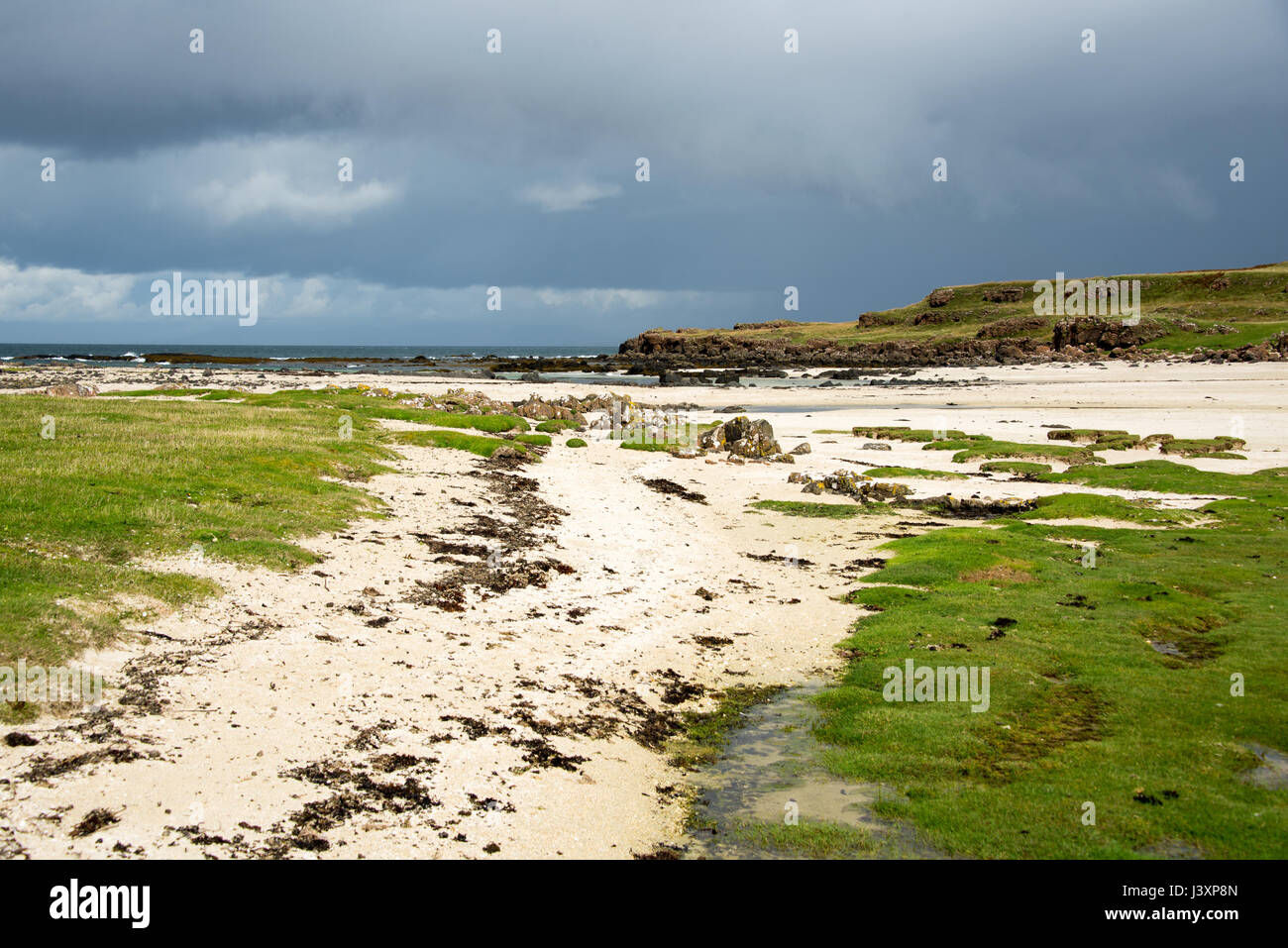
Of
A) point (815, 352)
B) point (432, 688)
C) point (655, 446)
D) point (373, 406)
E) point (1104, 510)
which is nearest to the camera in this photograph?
point (432, 688)

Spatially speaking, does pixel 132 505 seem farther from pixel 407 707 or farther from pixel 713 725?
pixel 713 725

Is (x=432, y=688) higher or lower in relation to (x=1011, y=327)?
lower

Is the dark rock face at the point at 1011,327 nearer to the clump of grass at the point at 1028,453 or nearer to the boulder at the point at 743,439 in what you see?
the clump of grass at the point at 1028,453

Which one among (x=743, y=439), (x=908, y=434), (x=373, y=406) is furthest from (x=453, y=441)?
(x=908, y=434)

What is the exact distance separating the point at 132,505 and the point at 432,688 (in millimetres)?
9187

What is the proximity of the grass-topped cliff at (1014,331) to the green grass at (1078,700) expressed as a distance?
93.3 meters

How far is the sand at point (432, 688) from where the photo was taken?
8.12m

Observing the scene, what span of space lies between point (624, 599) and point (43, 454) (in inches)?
600

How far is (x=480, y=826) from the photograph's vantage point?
8.73m

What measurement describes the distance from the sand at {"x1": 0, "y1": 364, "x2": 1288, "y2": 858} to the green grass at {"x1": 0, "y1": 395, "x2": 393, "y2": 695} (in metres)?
0.76

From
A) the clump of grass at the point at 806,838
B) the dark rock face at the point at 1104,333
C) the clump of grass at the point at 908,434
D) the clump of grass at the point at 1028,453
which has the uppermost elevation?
the dark rock face at the point at 1104,333

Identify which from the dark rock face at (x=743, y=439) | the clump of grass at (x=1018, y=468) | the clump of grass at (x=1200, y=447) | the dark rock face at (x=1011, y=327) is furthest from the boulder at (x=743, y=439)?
the dark rock face at (x=1011, y=327)

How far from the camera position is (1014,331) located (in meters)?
142
